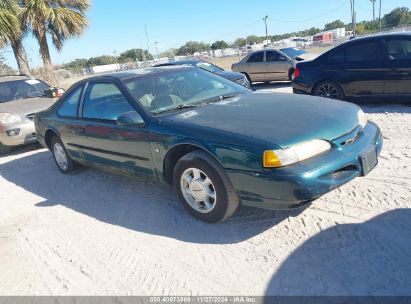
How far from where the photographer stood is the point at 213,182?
340 cm

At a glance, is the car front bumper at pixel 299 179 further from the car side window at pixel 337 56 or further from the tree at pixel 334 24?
the tree at pixel 334 24

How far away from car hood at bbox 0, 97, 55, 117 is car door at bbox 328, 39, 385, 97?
6.15m

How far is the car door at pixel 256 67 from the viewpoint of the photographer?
43.8 feet

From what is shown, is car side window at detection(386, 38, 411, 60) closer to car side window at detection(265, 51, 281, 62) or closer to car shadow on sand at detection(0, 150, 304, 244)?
car shadow on sand at detection(0, 150, 304, 244)

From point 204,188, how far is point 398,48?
220 inches

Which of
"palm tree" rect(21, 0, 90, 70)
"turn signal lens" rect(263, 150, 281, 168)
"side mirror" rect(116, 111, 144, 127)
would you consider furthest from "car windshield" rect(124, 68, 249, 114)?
"palm tree" rect(21, 0, 90, 70)

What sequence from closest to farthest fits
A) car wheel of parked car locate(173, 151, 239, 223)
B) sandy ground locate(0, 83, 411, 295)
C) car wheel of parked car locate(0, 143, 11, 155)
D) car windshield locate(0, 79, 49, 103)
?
sandy ground locate(0, 83, 411, 295), car wheel of parked car locate(173, 151, 239, 223), car wheel of parked car locate(0, 143, 11, 155), car windshield locate(0, 79, 49, 103)

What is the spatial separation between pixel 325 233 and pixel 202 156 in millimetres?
1261

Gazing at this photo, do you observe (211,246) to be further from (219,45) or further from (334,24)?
(334,24)

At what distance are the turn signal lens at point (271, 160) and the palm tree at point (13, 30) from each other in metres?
14.1

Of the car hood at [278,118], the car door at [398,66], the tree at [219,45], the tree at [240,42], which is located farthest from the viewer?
the tree at [219,45]

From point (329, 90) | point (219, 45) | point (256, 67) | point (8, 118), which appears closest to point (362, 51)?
point (329, 90)

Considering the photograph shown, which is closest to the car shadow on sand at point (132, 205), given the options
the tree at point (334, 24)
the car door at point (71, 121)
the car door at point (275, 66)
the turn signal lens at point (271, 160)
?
the car door at point (71, 121)

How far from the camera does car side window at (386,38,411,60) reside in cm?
693
